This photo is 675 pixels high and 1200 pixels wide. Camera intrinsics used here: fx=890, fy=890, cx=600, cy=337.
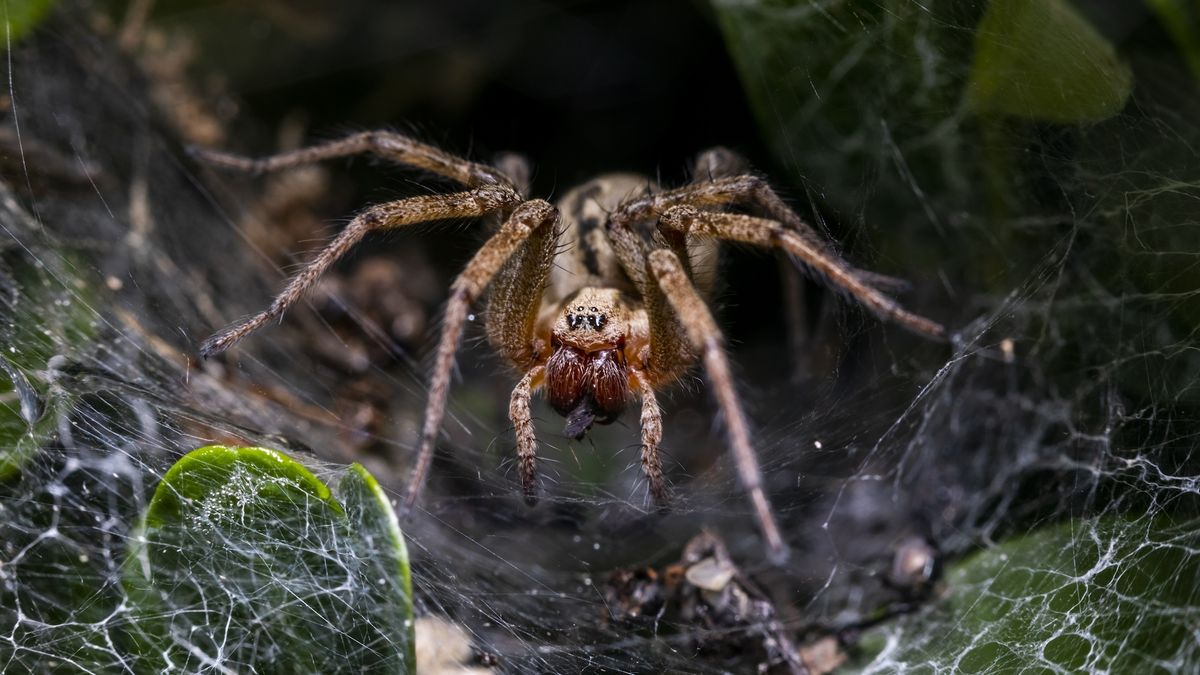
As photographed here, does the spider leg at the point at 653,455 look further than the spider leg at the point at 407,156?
No

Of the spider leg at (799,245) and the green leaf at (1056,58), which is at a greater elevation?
the green leaf at (1056,58)

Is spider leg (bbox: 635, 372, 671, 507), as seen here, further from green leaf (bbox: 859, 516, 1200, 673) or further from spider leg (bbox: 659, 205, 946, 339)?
green leaf (bbox: 859, 516, 1200, 673)

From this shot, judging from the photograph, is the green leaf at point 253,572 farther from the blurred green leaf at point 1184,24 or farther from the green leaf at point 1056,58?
the blurred green leaf at point 1184,24

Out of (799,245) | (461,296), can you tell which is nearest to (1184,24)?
(799,245)

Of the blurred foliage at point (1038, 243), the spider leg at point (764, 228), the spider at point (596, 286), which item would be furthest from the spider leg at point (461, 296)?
the blurred foliage at point (1038, 243)

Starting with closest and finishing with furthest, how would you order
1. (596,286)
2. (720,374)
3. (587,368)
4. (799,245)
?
(720,374) → (799,245) → (587,368) → (596,286)

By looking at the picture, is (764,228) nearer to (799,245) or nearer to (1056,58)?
(799,245)
